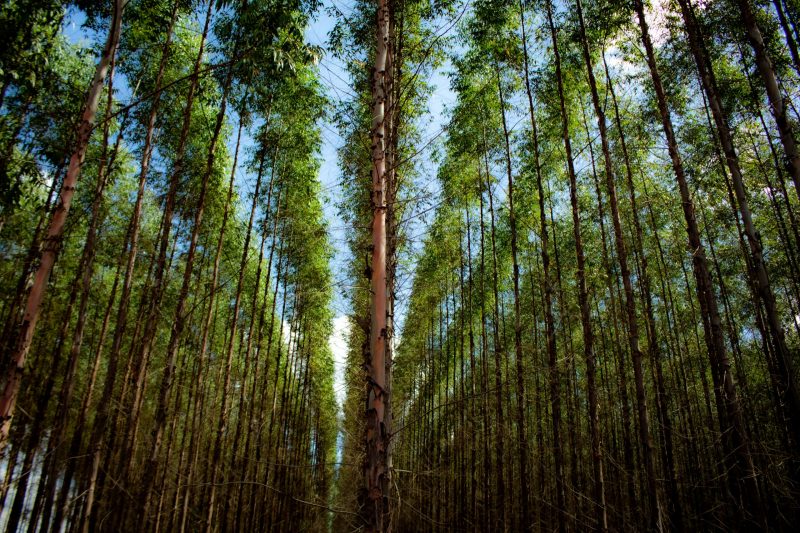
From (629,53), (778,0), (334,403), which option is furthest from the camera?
(334,403)

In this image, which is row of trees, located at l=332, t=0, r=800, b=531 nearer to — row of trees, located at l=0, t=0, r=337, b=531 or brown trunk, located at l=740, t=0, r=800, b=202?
brown trunk, located at l=740, t=0, r=800, b=202

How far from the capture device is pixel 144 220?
11344 mm

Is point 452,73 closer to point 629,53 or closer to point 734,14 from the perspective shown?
point 629,53

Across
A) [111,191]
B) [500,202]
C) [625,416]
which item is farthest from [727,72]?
[111,191]

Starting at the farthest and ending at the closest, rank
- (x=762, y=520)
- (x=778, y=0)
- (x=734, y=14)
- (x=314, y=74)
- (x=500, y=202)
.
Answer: (x=500, y=202) → (x=314, y=74) → (x=734, y=14) → (x=778, y=0) → (x=762, y=520)

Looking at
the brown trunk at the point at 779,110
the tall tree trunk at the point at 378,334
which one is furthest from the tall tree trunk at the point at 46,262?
the brown trunk at the point at 779,110

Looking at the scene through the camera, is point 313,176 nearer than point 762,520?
No

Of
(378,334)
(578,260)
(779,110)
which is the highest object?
(779,110)

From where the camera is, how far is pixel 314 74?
29.1ft

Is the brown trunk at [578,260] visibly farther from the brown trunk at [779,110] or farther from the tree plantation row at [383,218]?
the brown trunk at [779,110]

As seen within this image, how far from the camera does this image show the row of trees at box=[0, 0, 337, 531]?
16.3 feet

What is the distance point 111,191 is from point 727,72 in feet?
52.6

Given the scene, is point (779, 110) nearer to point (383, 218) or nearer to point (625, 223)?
point (383, 218)

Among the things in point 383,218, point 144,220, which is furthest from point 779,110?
point 144,220
